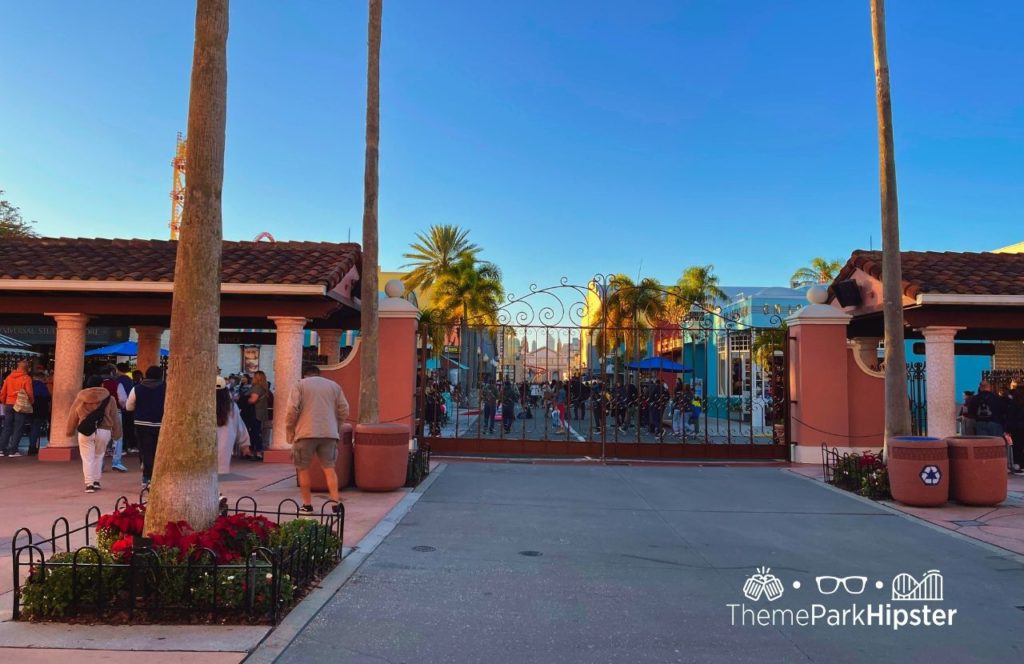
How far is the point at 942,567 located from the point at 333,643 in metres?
→ 5.39

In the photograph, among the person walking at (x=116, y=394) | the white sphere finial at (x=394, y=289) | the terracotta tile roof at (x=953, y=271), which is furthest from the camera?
the white sphere finial at (x=394, y=289)

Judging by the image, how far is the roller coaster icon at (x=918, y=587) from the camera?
549 centimetres

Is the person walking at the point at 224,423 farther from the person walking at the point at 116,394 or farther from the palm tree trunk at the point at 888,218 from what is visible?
the palm tree trunk at the point at 888,218

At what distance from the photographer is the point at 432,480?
1090cm

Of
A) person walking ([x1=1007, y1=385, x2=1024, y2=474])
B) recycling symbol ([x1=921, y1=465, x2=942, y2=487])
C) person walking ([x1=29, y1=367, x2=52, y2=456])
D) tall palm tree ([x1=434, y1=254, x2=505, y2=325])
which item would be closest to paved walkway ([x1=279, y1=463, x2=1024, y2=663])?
recycling symbol ([x1=921, y1=465, x2=942, y2=487])

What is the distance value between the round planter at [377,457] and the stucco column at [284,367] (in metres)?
3.73

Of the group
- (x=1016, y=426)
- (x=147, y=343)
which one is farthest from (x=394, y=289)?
→ (x=1016, y=426)

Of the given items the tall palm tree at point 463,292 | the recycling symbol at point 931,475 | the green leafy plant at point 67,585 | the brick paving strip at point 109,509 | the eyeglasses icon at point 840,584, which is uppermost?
the tall palm tree at point 463,292

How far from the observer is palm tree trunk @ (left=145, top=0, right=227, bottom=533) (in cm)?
504

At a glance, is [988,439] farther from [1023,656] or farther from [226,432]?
[226,432]

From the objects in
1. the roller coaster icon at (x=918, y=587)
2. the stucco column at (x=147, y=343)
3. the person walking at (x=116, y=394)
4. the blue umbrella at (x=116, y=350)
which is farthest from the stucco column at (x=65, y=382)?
the roller coaster icon at (x=918, y=587)

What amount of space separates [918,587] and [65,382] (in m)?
13.5

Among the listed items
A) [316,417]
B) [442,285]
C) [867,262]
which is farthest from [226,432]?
[442,285]

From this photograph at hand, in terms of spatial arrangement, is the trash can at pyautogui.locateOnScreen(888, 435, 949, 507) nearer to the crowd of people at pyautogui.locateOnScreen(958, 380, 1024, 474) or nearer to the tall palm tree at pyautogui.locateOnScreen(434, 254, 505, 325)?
the crowd of people at pyautogui.locateOnScreen(958, 380, 1024, 474)
